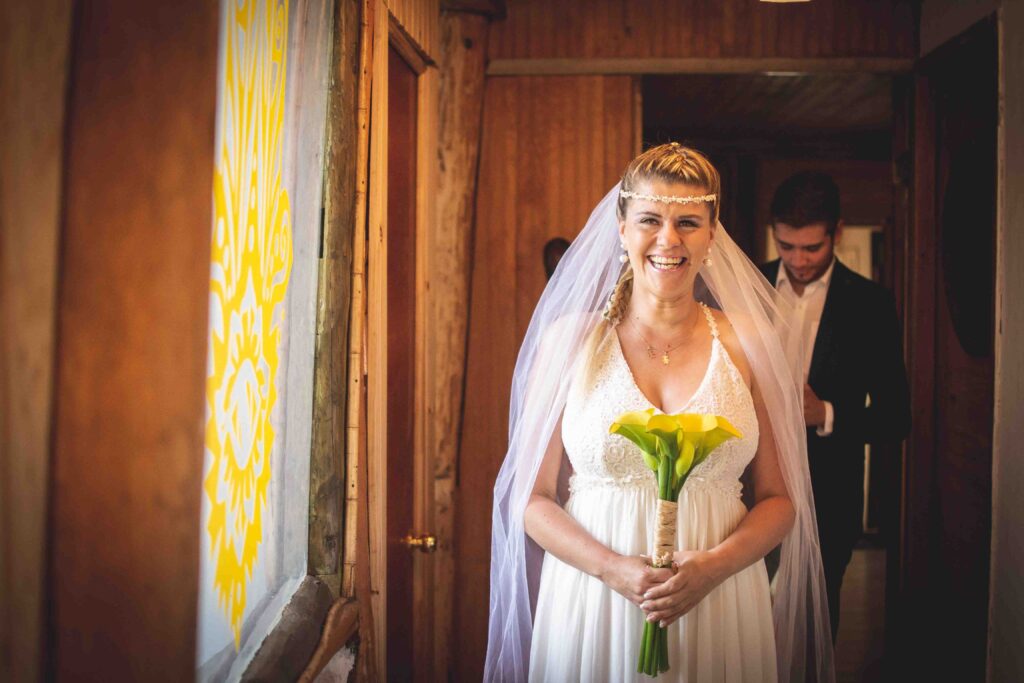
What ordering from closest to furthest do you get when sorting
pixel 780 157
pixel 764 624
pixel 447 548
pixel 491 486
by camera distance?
pixel 764 624, pixel 447 548, pixel 491 486, pixel 780 157

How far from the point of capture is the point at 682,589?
196 cm

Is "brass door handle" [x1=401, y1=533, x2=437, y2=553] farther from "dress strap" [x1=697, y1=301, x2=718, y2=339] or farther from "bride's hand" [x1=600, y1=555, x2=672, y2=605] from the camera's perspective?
"dress strap" [x1=697, y1=301, x2=718, y2=339]

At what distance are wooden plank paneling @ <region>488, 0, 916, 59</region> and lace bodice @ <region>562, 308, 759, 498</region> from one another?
2203 mm

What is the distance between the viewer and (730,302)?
7.82ft

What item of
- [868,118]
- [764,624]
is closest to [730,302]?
[764,624]

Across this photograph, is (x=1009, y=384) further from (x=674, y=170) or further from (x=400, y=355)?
(x=400, y=355)

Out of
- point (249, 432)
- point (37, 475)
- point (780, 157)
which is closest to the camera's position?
point (37, 475)

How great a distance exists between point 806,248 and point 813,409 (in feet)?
2.06

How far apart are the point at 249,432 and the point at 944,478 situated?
3.19 m

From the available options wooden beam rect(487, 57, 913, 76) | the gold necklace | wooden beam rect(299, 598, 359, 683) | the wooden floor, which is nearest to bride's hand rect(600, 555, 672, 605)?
the gold necklace

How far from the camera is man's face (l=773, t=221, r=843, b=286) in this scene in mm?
3227

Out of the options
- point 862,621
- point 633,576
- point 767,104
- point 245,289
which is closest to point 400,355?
point 633,576

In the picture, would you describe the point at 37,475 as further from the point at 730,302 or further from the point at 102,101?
the point at 730,302

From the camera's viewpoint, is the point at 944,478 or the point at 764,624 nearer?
the point at 764,624
